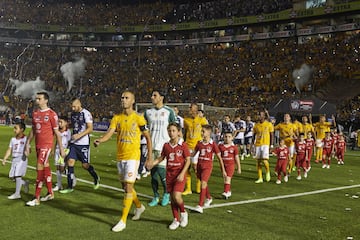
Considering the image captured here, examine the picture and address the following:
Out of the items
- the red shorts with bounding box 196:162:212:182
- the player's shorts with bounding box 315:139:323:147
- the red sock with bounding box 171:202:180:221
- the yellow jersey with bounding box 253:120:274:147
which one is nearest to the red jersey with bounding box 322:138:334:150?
the player's shorts with bounding box 315:139:323:147

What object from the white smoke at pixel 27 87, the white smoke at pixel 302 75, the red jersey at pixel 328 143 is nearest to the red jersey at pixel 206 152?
the red jersey at pixel 328 143

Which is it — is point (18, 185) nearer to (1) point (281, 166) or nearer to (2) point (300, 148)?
(1) point (281, 166)

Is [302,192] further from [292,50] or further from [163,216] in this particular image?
[292,50]

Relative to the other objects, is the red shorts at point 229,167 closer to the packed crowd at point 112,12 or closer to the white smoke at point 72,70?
the packed crowd at point 112,12

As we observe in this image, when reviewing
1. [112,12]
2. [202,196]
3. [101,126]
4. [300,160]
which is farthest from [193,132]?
[112,12]

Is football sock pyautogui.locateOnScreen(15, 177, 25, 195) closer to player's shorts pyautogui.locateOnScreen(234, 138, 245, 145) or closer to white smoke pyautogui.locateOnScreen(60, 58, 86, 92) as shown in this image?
player's shorts pyautogui.locateOnScreen(234, 138, 245, 145)

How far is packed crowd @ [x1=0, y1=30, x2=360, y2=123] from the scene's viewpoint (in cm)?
3931

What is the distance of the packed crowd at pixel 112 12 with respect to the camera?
2194 inches

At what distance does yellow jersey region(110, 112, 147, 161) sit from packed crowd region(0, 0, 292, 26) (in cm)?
4785

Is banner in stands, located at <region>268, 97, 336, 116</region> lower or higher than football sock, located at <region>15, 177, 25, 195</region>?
higher

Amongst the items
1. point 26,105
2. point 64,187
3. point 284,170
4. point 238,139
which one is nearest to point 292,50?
point 238,139

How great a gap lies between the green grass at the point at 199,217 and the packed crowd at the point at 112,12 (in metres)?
45.3

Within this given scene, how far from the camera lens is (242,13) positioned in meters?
52.2

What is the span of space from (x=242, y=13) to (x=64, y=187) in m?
45.3
